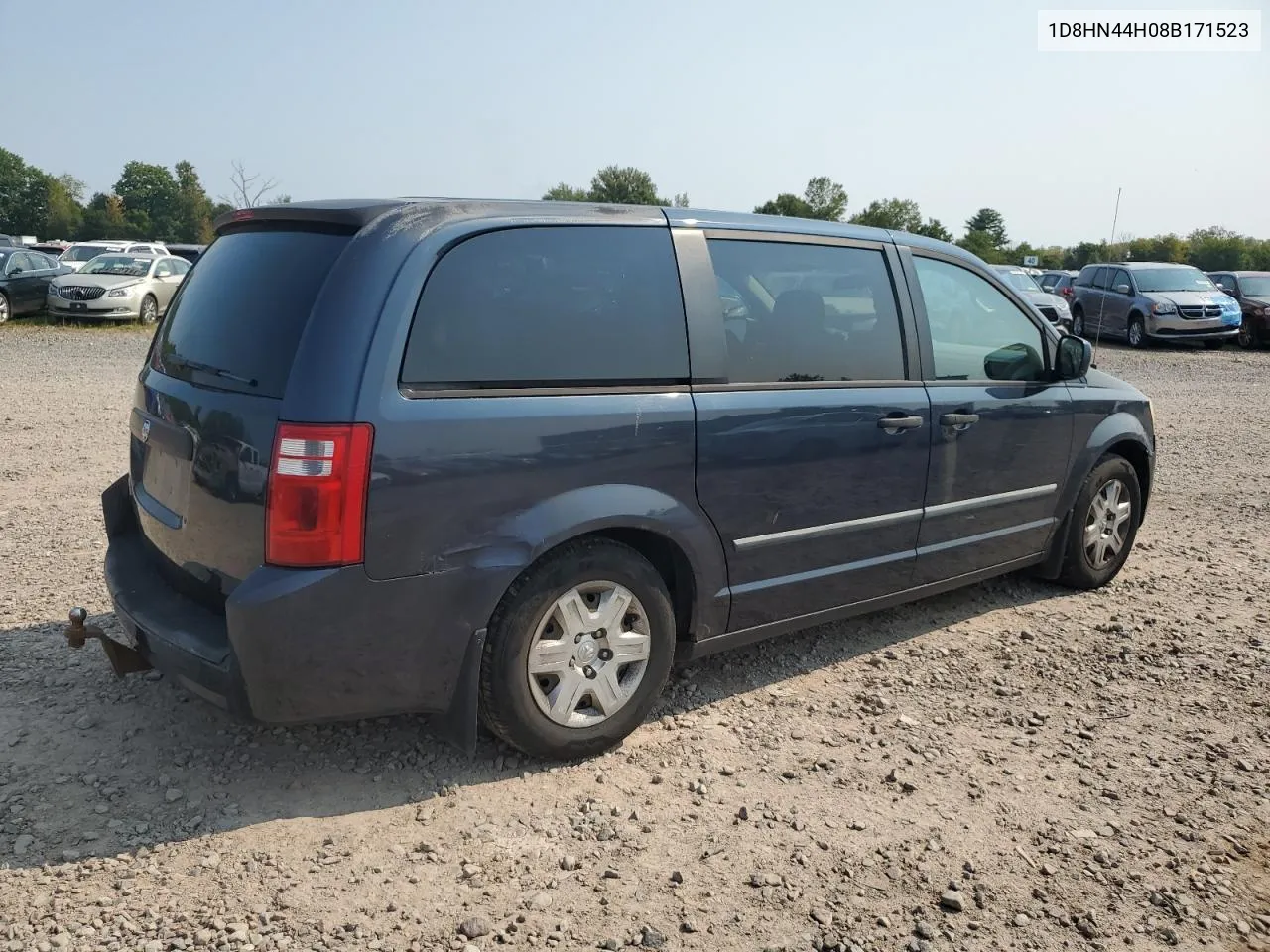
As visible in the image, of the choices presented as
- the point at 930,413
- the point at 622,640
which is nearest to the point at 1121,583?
the point at 930,413

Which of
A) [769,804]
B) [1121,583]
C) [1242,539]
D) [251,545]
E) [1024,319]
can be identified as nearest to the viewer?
[251,545]

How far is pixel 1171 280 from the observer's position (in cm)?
2219

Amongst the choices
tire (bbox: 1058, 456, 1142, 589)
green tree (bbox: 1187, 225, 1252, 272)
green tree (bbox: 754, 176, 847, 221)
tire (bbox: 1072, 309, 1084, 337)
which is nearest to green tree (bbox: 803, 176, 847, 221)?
green tree (bbox: 754, 176, 847, 221)

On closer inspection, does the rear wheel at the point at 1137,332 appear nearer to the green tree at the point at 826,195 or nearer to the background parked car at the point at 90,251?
the background parked car at the point at 90,251

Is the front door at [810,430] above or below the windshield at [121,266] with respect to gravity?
below

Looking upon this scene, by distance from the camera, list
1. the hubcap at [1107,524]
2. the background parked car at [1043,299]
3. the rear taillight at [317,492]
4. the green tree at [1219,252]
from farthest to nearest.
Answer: the green tree at [1219,252] → the background parked car at [1043,299] → the hubcap at [1107,524] → the rear taillight at [317,492]

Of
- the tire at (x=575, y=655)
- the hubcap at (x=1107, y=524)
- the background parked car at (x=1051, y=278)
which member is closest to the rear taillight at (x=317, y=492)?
the tire at (x=575, y=655)

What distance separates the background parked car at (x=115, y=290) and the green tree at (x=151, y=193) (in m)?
83.2

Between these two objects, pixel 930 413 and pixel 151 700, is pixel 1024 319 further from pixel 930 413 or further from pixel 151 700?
pixel 151 700

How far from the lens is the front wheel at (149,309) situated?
20.4 m

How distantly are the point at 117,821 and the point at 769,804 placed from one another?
198cm

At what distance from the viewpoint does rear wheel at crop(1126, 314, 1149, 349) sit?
21.8m

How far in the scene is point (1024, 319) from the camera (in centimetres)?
500

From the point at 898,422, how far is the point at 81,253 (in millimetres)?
29336
